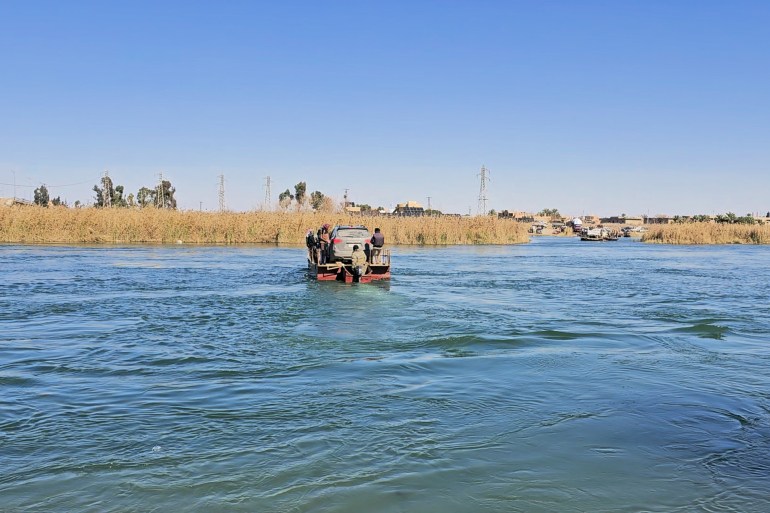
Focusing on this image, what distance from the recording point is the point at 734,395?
9742 mm

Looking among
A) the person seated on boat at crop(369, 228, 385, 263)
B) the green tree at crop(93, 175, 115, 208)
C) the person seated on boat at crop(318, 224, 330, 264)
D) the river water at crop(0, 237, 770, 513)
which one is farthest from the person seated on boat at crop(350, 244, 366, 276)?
the green tree at crop(93, 175, 115, 208)

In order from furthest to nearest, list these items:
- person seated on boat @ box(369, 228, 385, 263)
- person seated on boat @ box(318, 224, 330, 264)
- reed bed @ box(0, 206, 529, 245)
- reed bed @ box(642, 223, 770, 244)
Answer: reed bed @ box(642, 223, 770, 244) < reed bed @ box(0, 206, 529, 245) < person seated on boat @ box(318, 224, 330, 264) < person seated on boat @ box(369, 228, 385, 263)

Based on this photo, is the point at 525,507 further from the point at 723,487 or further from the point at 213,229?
the point at 213,229

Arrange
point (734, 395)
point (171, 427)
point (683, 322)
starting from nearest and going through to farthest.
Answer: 1. point (171, 427)
2. point (734, 395)
3. point (683, 322)

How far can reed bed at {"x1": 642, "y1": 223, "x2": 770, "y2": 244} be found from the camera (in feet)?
243

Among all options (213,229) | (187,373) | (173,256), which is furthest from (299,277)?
(213,229)

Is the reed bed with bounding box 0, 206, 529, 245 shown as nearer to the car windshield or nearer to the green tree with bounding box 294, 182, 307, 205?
the car windshield

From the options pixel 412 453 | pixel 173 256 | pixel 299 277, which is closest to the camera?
pixel 412 453

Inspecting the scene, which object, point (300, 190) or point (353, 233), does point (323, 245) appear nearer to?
point (353, 233)

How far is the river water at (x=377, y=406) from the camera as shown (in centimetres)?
611

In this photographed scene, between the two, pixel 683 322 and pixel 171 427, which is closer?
pixel 171 427

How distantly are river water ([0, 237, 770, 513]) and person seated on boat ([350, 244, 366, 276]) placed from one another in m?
4.99

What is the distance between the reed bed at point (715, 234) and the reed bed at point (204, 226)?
22.9 m

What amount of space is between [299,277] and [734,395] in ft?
63.4
